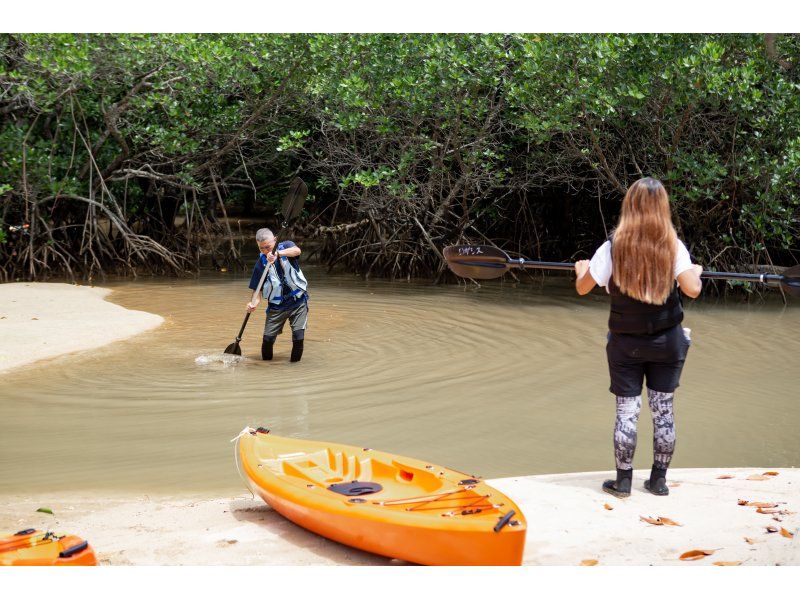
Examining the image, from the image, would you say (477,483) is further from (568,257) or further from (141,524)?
(568,257)

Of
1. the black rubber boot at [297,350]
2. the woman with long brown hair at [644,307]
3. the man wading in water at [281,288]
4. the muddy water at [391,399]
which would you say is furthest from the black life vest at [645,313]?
the black rubber boot at [297,350]

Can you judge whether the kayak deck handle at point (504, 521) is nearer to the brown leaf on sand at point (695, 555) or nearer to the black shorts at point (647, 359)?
the brown leaf on sand at point (695, 555)

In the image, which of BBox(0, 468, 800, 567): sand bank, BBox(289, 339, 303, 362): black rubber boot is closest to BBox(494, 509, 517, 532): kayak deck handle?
BBox(0, 468, 800, 567): sand bank

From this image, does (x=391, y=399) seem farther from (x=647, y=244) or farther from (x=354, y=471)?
(x=647, y=244)

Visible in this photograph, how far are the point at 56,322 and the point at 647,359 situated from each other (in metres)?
6.39

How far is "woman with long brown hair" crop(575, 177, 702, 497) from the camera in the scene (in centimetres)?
331

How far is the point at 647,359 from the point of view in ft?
11.3

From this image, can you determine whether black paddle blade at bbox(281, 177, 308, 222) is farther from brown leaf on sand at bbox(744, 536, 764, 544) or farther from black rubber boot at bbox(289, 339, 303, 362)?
brown leaf on sand at bbox(744, 536, 764, 544)

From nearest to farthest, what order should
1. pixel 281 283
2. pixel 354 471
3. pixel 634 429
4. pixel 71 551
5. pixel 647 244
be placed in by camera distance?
pixel 71 551
pixel 647 244
pixel 634 429
pixel 354 471
pixel 281 283

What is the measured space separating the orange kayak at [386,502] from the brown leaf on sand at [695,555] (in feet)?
1.76

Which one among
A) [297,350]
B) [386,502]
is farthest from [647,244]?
[297,350]

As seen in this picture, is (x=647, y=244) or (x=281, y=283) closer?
(x=647, y=244)

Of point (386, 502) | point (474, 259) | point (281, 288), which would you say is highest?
point (474, 259)

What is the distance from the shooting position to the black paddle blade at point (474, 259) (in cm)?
430
